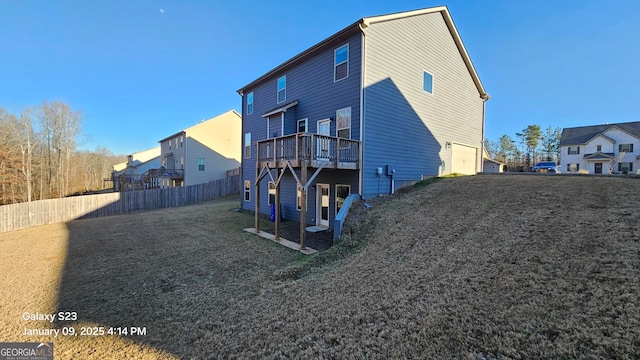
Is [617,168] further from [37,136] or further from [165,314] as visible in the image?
[37,136]

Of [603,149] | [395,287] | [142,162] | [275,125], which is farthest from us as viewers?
[142,162]

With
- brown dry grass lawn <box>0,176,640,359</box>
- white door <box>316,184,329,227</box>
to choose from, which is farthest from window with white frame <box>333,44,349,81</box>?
brown dry grass lawn <box>0,176,640,359</box>

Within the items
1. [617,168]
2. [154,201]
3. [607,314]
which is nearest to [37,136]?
[154,201]

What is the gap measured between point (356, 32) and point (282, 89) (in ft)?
17.0

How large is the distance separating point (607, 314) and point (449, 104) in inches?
499

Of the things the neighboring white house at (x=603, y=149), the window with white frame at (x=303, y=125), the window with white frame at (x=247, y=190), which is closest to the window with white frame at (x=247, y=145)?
the window with white frame at (x=247, y=190)

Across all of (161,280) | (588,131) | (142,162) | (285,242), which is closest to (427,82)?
(285,242)

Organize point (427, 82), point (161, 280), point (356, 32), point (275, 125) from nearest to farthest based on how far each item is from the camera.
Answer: point (161, 280) → point (356, 32) → point (427, 82) → point (275, 125)

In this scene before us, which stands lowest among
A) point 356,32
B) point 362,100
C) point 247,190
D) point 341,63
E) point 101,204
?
point 101,204

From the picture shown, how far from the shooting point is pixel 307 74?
11734 mm

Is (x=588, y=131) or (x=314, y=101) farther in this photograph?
(x=588, y=131)

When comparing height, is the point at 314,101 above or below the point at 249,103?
below

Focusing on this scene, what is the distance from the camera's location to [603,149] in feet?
105

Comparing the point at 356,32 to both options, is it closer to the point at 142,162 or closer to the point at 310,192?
the point at 310,192
